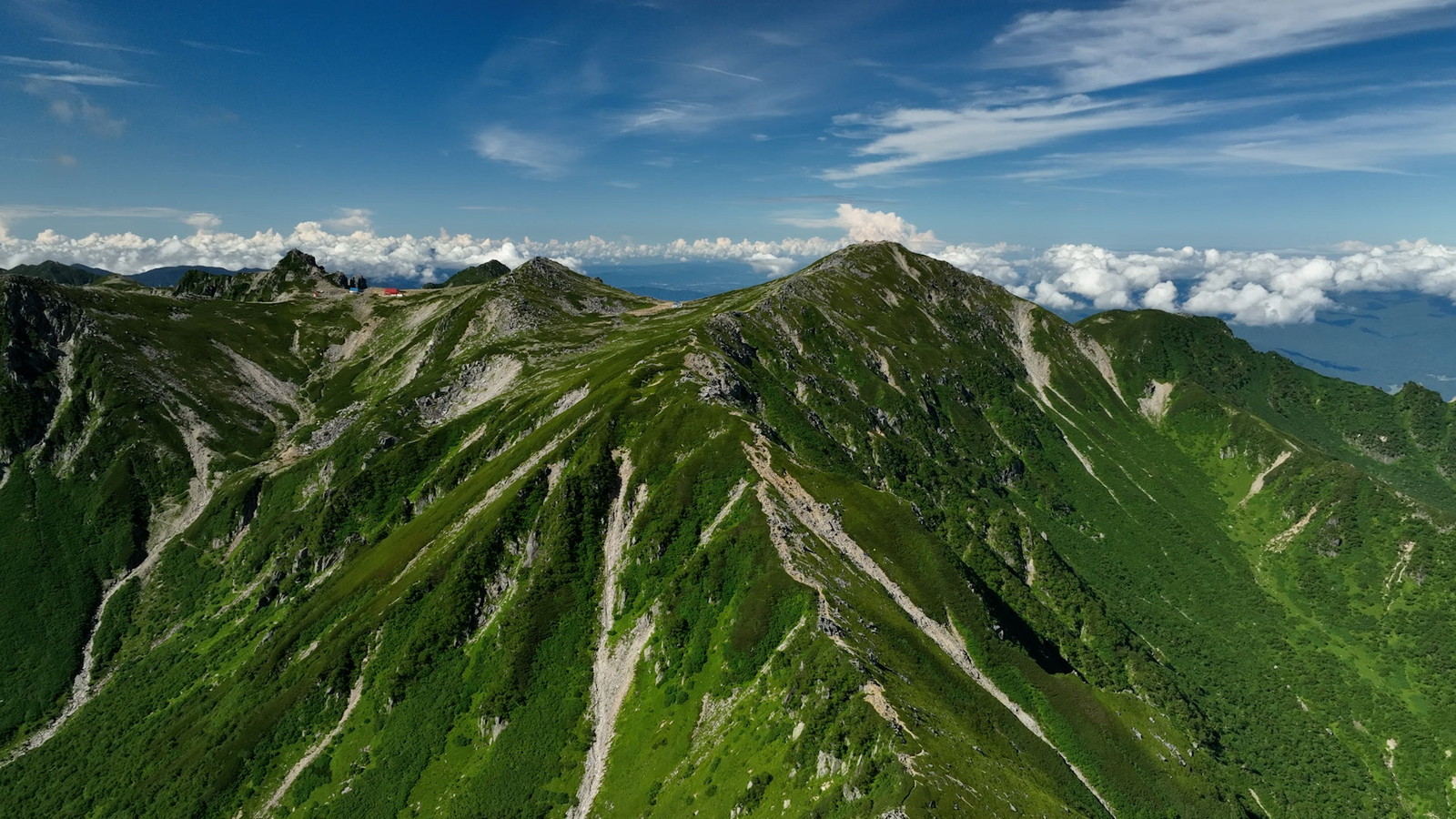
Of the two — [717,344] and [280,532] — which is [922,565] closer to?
[717,344]

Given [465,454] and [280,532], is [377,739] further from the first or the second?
[280,532]

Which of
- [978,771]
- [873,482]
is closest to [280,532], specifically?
[873,482]

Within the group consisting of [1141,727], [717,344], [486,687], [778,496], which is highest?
[717,344]

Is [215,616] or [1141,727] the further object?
[215,616]

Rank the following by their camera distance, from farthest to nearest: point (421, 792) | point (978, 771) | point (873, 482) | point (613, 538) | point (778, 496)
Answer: point (873, 482) → point (613, 538) → point (778, 496) → point (421, 792) → point (978, 771)

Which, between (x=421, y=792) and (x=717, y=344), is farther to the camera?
(x=717, y=344)

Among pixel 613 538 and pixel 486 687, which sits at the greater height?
pixel 613 538

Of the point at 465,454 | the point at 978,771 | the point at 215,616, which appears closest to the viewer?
the point at 978,771

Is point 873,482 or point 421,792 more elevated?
point 873,482

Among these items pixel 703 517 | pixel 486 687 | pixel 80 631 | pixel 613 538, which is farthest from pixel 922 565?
pixel 80 631
